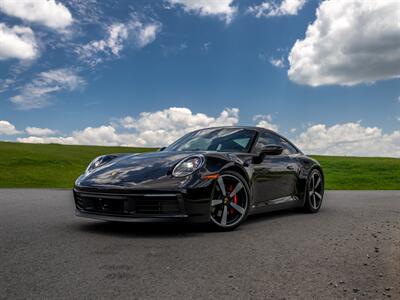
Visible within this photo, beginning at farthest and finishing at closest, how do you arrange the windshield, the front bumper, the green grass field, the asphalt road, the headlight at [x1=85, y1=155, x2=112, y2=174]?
the green grass field → the windshield → the headlight at [x1=85, y1=155, x2=112, y2=174] → the front bumper → the asphalt road

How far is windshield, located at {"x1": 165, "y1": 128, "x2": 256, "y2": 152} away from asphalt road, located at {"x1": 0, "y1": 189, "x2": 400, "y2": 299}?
1.03 m

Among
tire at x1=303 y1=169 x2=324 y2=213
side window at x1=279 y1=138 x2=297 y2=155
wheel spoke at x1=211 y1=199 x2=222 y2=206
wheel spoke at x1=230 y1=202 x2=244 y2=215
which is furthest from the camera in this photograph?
tire at x1=303 y1=169 x2=324 y2=213

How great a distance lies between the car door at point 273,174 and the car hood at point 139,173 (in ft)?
3.48

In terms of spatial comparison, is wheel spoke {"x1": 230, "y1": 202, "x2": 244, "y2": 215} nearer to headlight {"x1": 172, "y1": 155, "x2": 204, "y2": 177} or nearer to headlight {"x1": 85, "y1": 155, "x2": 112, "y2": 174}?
headlight {"x1": 172, "y1": 155, "x2": 204, "y2": 177}

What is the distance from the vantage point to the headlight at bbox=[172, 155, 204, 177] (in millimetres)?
4814

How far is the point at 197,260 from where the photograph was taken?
11.7 feet

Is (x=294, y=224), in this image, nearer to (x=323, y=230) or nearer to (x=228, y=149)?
(x=323, y=230)

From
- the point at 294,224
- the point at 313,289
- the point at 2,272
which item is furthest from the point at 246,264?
the point at 294,224

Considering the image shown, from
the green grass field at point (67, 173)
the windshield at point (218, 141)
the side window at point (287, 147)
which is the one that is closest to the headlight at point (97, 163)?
the windshield at point (218, 141)


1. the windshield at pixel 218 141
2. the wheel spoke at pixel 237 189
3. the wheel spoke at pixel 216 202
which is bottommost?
the wheel spoke at pixel 216 202

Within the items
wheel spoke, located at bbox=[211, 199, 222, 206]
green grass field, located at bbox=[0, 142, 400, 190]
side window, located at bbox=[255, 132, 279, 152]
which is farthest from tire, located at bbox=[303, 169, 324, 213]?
green grass field, located at bbox=[0, 142, 400, 190]

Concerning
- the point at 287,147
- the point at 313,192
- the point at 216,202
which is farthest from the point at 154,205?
the point at 313,192

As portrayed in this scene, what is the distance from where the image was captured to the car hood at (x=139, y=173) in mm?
4691

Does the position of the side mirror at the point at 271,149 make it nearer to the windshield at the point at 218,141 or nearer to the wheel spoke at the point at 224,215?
the windshield at the point at 218,141
